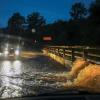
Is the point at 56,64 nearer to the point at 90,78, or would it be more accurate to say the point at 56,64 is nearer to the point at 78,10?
the point at 90,78

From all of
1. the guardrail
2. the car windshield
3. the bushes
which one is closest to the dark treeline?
the car windshield

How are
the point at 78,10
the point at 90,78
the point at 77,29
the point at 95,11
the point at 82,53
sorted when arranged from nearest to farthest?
the point at 90,78, the point at 82,53, the point at 95,11, the point at 77,29, the point at 78,10

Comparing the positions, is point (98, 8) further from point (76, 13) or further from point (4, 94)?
point (76, 13)

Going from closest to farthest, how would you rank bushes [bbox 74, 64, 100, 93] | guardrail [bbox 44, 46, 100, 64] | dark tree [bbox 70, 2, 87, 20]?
bushes [bbox 74, 64, 100, 93]
guardrail [bbox 44, 46, 100, 64]
dark tree [bbox 70, 2, 87, 20]

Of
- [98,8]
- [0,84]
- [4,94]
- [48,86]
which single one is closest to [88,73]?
[48,86]

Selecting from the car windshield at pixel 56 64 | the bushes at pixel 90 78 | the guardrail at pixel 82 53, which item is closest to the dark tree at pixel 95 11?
the car windshield at pixel 56 64

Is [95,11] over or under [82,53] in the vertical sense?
over

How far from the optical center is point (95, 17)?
72.4 m

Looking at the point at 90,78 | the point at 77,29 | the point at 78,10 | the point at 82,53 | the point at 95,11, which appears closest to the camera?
the point at 90,78

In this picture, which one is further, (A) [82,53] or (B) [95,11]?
(B) [95,11]

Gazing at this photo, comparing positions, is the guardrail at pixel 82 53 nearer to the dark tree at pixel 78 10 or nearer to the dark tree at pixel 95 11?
the dark tree at pixel 95 11

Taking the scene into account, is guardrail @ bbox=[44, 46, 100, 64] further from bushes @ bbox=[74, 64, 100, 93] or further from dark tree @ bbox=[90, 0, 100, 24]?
dark tree @ bbox=[90, 0, 100, 24]

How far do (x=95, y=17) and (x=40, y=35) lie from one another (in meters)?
86.5

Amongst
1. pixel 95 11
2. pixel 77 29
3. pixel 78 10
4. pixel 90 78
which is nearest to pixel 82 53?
pixel 90 78
